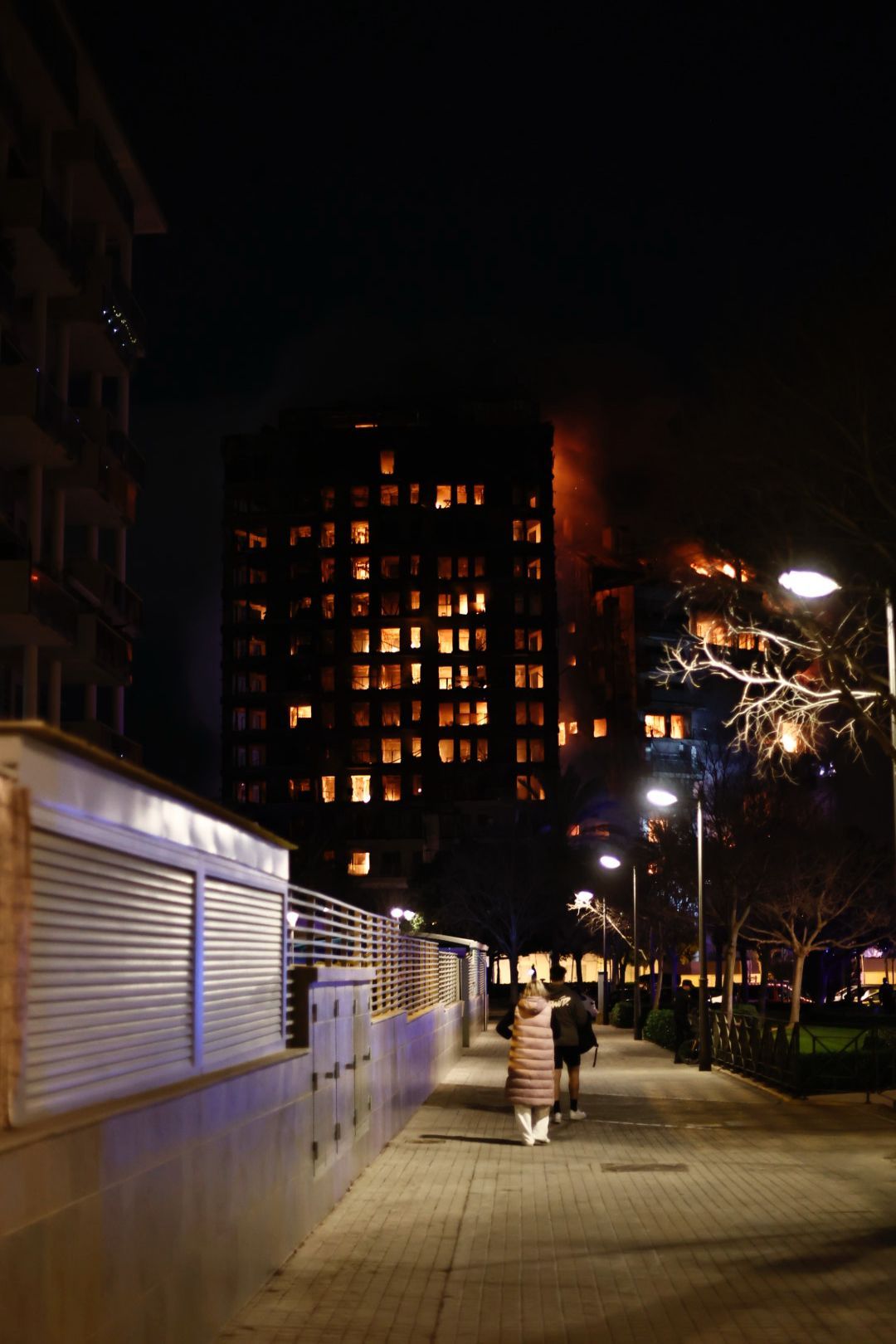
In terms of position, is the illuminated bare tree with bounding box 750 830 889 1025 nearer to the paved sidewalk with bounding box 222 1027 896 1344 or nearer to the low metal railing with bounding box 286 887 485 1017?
the low metal railing with bounding box 286 887 485 1017

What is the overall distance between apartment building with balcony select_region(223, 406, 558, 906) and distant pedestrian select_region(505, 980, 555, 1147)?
111 metres

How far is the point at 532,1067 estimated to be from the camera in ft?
59.6

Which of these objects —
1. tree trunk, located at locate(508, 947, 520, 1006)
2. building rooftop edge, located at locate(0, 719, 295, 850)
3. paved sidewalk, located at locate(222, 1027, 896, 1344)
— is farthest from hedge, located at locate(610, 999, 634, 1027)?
building rooftop edge, located at locate(0, 719, 295, 850)

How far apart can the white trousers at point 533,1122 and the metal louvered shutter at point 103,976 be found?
10.5 m

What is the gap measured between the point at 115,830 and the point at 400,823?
424 feet

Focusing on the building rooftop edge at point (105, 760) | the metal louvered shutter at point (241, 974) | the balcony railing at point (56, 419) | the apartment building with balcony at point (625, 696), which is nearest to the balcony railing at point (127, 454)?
the balcony railing at point (56, 419)

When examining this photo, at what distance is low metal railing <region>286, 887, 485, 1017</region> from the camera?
13.3 metres

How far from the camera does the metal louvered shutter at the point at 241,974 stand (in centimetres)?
873

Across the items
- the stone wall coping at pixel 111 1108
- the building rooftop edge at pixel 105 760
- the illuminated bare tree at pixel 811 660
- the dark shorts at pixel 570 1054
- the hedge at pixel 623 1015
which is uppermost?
the illuminated bare tree at pixel 811 660

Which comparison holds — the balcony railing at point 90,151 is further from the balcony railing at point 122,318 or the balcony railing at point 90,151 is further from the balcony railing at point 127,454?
the balcony railing at point 127,454

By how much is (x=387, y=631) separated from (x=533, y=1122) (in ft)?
415

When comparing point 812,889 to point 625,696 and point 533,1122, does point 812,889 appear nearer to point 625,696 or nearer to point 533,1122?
point 533,1122

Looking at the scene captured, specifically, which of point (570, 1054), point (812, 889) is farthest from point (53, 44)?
point (812, 889)

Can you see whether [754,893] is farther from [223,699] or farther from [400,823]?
[223,699]
